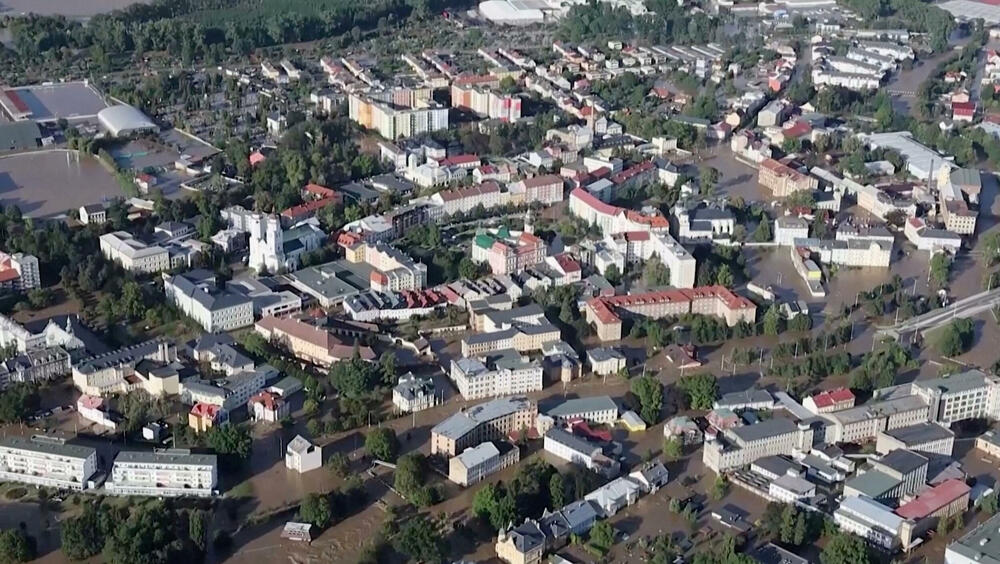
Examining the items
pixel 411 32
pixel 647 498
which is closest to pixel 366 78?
pixel 411 32

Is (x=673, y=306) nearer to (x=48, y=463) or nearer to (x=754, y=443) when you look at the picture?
(x=754, y=443)

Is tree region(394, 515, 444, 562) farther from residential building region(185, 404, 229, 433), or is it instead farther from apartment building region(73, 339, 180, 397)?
apartment building region(73, 339, 180, 397)

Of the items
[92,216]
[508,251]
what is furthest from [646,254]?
[92,216]

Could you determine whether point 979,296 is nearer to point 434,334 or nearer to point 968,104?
point 434,334

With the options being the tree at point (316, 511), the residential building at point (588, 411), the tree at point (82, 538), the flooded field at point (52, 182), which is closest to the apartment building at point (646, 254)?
the residential building at point (588, 411)

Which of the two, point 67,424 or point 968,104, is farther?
point 968,104

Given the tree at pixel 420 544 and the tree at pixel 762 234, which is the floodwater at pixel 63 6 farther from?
the tree at pixel 420 544
